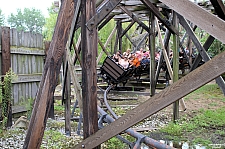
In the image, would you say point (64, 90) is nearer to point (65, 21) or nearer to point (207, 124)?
point (65, 21)

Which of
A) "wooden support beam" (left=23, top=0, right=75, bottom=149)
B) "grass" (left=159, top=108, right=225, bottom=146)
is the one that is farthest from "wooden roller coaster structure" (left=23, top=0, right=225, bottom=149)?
"grass" (left=159, top=108, right=225, bottom=146)

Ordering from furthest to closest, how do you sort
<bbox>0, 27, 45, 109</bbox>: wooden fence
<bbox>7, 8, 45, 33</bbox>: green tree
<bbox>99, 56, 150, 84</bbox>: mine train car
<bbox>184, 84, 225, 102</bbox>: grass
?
<bbox>7, 8, 45, 33</bbox>: green tree → <bbox>184, 84, 225, 102</bbox>: grass → <bbox>99, 56, 150, 84</bbox>: mine train car → <bbox>0, 27, 45, 109</bbox>: wooden fence

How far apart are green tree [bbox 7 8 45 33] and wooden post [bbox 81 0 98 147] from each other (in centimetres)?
4949

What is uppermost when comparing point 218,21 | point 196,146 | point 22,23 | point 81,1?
point 22,23

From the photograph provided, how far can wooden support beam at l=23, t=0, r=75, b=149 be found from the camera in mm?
2318

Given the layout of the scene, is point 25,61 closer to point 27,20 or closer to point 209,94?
point 209,94

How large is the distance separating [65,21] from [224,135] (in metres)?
3.47

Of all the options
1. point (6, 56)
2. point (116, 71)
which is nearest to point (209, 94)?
point (116, 71)

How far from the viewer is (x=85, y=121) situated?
2547 millimetres

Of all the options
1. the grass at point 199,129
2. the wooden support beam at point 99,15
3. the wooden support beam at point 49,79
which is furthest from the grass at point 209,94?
the wooden support beam at point 49,79

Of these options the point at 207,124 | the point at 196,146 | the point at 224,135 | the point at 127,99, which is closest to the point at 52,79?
the point at 196,146

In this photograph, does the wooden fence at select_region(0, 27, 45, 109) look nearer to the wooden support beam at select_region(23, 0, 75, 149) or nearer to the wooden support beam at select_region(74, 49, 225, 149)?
the wooden support beam at select_region(23, 0, 75, 149)

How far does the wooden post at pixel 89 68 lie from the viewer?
248cm

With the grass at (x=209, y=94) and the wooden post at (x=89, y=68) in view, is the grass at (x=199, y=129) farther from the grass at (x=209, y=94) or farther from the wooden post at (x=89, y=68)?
the grass at (x=209, y=94)
